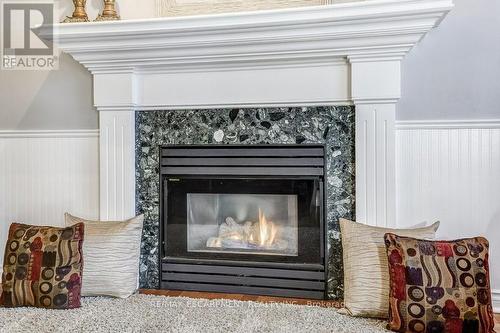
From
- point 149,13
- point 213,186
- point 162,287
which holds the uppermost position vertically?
point 149,13

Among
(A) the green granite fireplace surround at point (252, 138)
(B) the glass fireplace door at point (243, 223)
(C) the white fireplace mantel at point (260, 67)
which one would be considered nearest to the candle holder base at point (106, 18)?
(C) the white fireplace mantel at point (260, 67)

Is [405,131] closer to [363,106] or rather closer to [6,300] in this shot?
[363,106]

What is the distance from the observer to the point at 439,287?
181 centimetres

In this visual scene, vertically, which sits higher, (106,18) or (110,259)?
(106,18)

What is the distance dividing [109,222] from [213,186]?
24.6 inches

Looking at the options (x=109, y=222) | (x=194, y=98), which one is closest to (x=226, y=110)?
(x=194, y=98)

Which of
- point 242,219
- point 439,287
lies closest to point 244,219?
point 242,219

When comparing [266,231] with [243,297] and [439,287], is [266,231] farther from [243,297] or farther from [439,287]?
[439,287]

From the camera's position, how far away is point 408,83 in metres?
2.30

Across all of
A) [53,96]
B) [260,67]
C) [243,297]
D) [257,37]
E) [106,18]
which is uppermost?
[106,18]

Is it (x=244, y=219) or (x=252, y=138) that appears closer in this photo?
(x=252, y=138)

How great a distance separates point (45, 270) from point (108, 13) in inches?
56.8

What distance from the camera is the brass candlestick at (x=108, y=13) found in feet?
8.03

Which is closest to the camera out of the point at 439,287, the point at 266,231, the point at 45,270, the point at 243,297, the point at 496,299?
the point at 439,287
